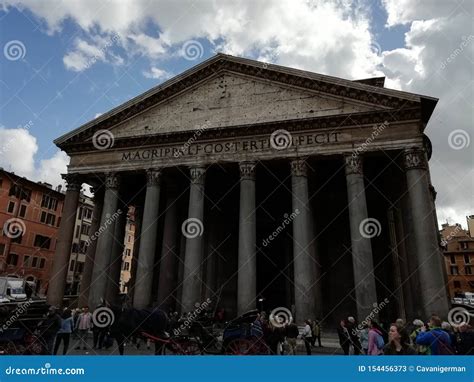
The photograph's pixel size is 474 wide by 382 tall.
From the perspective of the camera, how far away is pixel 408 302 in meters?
14.8

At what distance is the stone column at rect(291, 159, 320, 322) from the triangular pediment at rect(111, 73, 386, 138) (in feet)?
8.61

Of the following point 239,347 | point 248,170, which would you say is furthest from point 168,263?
point 239,347

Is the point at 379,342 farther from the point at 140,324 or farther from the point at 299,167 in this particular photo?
the point at 299,167

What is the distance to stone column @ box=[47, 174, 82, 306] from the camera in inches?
635

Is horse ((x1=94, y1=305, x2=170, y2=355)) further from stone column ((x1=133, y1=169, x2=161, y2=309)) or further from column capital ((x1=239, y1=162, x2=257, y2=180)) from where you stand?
column capital ((x1=239, y1=162, x2=257, y2=180))

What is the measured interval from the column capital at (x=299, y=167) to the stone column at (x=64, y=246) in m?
10.8

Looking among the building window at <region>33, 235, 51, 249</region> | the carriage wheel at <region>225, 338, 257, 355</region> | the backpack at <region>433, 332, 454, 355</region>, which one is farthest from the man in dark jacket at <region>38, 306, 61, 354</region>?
the building window at <region>33, 235, 51, 249</region>

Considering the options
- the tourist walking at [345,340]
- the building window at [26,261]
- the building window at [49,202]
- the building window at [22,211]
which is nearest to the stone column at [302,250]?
the tourist walking at [345,340]

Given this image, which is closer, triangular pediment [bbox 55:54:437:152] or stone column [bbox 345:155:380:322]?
stone column [bbox 345:155:380:322]

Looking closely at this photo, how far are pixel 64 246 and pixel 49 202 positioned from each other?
887 inches

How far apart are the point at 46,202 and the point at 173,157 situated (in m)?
25.6

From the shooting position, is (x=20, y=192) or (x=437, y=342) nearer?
(x=437, y=342)

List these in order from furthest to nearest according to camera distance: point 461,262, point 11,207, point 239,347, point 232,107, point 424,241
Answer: point 461,262
point 11,207
point 232,107
point 424,241
point 239,347

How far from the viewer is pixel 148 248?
15641 millimetres
